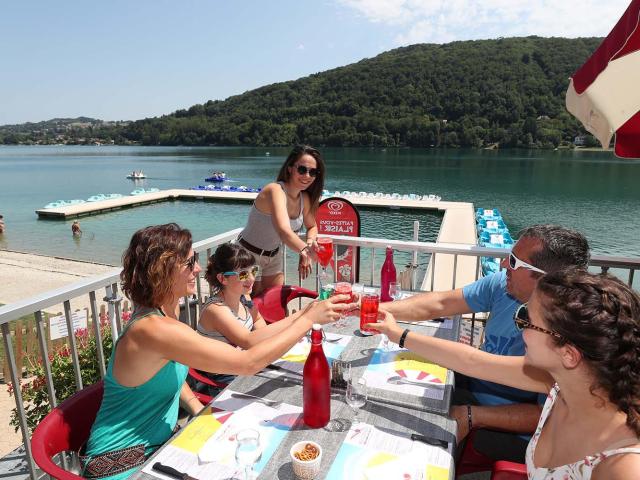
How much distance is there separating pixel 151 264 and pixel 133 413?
1.93ft

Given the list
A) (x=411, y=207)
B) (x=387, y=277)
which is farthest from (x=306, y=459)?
(x=411, y=207)

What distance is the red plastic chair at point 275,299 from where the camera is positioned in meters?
3.01

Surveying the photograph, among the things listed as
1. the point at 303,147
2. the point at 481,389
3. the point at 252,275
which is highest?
the point at 303,147

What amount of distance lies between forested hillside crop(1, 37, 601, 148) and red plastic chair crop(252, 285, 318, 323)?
95.3 meters

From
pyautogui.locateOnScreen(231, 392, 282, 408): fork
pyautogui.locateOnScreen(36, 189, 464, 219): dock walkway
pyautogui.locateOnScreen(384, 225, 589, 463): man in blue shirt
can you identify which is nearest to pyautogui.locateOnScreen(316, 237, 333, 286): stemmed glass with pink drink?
pyautogui.locateOnScreen(384, 225, 589, 463): man in blue shirt

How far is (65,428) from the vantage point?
1.57m

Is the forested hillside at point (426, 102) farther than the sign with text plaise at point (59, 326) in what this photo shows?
→ Yes

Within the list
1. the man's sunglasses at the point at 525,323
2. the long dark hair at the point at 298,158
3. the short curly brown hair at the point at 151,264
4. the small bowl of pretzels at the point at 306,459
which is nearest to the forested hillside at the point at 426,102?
the long dark hair at the point at 298,158

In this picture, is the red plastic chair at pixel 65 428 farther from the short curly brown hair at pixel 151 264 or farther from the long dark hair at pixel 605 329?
the long dark hair at pixel 605 329

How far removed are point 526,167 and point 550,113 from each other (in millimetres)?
31504

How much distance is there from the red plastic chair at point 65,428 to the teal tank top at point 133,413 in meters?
0.07

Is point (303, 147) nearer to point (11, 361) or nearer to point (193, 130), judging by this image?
point (11, 361)

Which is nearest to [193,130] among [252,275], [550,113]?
[550,113]

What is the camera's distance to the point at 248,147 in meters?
124
